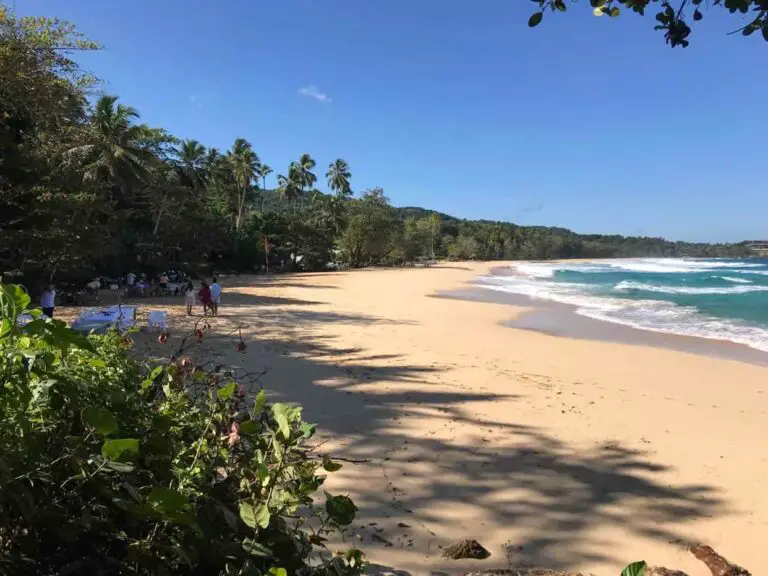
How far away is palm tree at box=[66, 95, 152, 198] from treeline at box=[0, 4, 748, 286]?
6 cm

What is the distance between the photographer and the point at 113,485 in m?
1.18

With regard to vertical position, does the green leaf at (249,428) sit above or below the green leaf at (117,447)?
below

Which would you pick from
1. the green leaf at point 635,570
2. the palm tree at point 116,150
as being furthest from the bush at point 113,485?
the palm tree at point 116,150

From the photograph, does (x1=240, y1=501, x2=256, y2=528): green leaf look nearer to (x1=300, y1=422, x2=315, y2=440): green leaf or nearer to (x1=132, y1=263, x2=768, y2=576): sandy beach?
(x1=300, y1=422, x2=315, y2=440): green leaf

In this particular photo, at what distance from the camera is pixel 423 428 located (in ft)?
18.2

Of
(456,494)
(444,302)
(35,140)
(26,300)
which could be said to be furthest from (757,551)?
(444,302)

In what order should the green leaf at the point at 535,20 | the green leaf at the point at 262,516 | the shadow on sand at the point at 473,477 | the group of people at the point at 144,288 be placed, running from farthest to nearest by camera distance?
the group of people at the point at 144,288 < the shadow on sand at the point at 473,477 < the green leaf at the point at 535,20 < the green leaf at the point at 262,516

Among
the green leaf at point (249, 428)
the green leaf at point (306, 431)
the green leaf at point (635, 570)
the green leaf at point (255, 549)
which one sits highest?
the green leaf at point (306, 431)

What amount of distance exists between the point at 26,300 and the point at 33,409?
0.87 ft

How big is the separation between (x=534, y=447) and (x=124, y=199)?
84.6 feet

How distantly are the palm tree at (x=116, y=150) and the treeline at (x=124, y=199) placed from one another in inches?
2.4

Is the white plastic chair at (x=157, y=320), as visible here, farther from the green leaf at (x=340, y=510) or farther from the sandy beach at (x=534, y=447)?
the green leaf at (x=340, y=510)

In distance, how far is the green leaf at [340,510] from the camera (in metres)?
1.33

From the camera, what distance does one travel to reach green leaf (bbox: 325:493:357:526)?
133cm
